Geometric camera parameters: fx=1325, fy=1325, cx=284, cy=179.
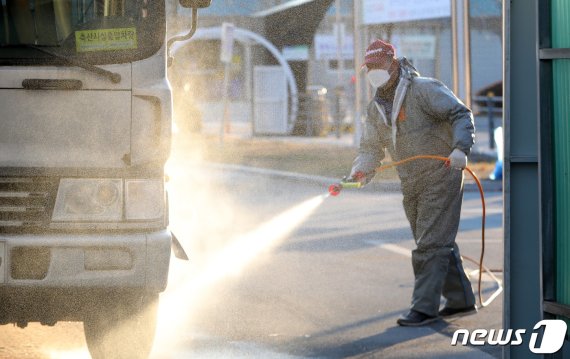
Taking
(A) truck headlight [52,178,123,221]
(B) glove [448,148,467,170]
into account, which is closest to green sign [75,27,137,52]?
(A) truck headlight [52,178,123,221]

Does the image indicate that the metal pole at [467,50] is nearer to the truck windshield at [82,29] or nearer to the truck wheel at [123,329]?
the truck wheel at [123,329]

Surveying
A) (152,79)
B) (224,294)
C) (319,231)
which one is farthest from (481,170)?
(152,79)

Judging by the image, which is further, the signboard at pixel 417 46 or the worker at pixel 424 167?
the signboard at pixel 417 46

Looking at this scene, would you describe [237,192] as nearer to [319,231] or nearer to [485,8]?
[319,231]

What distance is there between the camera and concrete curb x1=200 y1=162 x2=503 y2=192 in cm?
2000

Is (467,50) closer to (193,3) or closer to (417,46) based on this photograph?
(417,46)

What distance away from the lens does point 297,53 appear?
42781 millimetres

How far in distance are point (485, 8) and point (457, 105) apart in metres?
29.1

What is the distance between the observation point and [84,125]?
6266mm

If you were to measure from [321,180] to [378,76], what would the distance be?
41.9ft

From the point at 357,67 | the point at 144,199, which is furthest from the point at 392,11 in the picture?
the point at 144,199

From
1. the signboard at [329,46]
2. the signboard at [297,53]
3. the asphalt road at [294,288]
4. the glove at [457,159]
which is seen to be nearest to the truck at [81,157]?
the asphalt road at [294,288]

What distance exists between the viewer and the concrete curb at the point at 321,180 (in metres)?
20.0

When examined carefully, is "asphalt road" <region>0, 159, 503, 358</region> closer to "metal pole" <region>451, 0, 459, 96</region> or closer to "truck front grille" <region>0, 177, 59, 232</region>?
"truck front grille" <region>0, 177, 59, 232</region>
